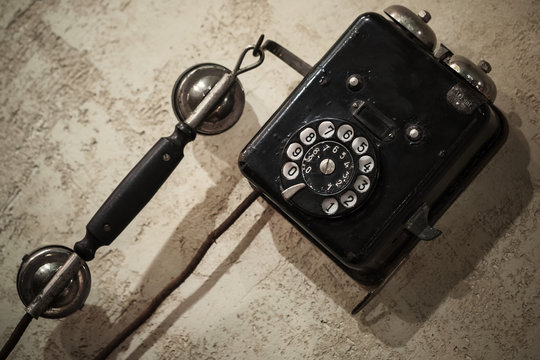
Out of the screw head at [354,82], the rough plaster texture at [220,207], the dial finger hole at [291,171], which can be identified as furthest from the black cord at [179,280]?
the screw head at [354,82]

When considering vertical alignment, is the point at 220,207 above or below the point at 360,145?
below

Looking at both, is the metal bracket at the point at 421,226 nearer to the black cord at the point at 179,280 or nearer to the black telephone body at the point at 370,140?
the black telephone body at the point at 370,140

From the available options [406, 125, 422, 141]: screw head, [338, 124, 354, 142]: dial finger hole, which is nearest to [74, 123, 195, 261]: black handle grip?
[338, 124, 354, 142]: dial finger hole

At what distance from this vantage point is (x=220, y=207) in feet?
2.93

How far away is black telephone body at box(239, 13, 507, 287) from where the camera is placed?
671mm

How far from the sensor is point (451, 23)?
0.84 metres

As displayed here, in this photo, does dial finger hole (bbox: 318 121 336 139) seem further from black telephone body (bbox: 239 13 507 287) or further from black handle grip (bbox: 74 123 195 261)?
black handle grip (bbox: 74 123 195 261)

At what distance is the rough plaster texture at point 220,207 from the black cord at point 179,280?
0.12ft

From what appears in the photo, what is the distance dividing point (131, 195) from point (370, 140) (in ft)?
1.32

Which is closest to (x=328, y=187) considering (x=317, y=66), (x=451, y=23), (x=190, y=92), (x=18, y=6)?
(x=317, y=66)

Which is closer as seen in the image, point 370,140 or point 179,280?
point 370,140

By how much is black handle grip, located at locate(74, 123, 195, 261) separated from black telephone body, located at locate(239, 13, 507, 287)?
12cm

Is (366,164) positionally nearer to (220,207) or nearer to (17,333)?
(220,207)

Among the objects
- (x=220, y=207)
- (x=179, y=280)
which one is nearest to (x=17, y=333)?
(x=179, y=280)
